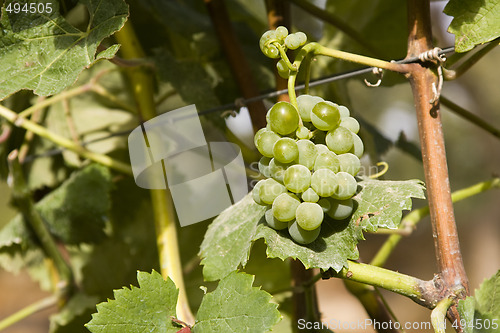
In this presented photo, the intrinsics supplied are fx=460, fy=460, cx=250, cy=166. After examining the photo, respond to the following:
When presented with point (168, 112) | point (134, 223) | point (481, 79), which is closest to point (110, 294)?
point (134, 223)

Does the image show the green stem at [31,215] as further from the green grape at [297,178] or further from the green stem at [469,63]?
the green stem at [469,63]

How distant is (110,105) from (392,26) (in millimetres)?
521

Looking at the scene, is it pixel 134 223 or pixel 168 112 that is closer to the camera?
pixel 168 112

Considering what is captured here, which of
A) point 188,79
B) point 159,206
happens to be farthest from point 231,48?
point 159,206

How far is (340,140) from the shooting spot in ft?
1.25

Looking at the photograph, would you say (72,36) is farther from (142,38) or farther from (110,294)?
(110,294)

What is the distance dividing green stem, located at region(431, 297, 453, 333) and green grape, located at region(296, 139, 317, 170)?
0.15 m

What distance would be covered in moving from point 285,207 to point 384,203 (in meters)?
0.09

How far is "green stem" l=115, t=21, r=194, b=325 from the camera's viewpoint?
605 millimetres

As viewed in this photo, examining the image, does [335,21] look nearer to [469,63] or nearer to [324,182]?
[469,63]

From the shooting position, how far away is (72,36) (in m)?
0.48

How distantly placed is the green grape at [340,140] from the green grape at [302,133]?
0.02m

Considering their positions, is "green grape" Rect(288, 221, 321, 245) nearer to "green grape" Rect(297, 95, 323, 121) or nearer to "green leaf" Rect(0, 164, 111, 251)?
"green grape" Rect(297, 95, 323, 121)

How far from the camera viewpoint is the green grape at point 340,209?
0.38m
